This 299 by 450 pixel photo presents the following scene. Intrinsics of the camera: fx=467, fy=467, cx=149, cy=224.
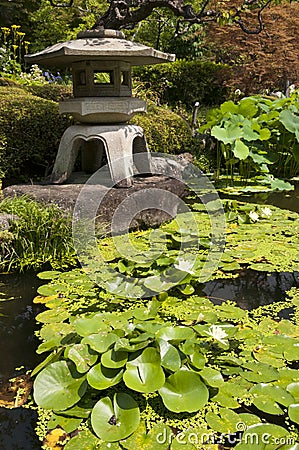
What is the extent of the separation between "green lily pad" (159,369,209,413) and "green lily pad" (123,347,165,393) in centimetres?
4

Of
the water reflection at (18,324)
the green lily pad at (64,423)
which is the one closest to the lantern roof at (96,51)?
the water reflection at (18,324)

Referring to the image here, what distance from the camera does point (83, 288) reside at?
8.85 feet

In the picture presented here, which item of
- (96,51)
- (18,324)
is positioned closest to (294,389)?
(18,324)

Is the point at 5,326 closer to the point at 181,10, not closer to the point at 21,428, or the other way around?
the point at 21,428

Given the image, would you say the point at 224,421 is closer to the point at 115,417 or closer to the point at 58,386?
the point at 115,417

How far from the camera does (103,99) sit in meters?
3.99

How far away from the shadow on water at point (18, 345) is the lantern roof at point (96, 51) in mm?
1861

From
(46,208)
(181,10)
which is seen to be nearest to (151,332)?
(46,208)

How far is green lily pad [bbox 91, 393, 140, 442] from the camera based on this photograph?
153cm

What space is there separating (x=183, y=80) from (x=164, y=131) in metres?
3.38

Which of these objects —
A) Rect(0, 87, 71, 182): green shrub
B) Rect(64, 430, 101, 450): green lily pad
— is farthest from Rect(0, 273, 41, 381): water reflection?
Rect(0, 87, 71, 182): green shrub

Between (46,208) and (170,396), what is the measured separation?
194 cm

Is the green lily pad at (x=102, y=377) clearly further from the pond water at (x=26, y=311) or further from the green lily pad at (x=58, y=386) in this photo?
the pond water at (x=26, y=311)

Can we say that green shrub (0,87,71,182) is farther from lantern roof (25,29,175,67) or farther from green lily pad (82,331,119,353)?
green lily pad (82,331,119,353)
